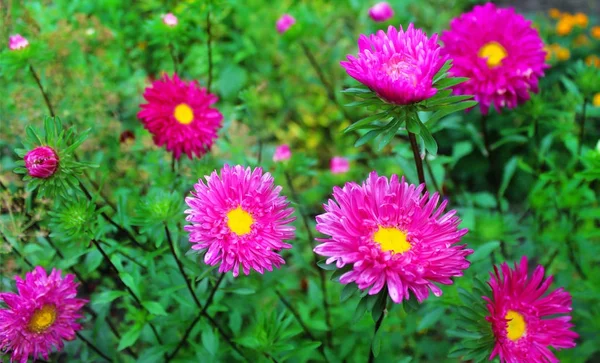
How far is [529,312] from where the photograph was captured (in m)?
1.13

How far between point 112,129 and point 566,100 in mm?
1628

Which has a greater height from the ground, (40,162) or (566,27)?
(566,27)

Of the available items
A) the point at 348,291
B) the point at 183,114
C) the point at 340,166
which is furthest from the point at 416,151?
the point at 340,166

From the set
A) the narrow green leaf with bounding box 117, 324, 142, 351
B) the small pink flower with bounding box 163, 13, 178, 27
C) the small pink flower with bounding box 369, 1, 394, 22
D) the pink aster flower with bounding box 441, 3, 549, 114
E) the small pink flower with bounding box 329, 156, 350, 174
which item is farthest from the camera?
the small pink flower with bounding box 329, 156, 350, 174

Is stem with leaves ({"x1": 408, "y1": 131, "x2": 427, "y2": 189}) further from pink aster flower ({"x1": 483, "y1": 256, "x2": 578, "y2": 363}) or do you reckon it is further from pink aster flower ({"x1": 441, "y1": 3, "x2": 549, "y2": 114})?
pink aster flower ({"x1": 441, "y1": 3, "x2": 549, "y2": 114})

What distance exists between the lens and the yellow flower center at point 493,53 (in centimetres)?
144

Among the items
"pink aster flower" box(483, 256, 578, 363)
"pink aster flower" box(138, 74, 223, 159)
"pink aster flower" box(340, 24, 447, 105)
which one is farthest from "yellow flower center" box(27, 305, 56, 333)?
"pink aster flower" box(483, 256, 578, 363)

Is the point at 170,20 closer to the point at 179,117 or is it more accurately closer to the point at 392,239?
the point at 179,117

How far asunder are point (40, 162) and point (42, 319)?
1.19 feet

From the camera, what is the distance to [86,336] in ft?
5.00

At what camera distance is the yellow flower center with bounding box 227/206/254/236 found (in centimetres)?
105

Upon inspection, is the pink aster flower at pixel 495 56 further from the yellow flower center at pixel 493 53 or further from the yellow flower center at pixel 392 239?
the yellow flower center at pixel 392 239

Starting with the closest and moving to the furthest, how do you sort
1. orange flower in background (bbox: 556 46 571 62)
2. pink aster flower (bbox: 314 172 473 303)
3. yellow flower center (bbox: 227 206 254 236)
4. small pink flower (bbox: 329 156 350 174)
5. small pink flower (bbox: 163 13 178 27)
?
1. pink aster flower (bbox: 314 172 473 303)
2. yellow flower center (bbox: 227 206 254 236)
3. small pink flower (bbox: 163 13 178 27)
4. small pink flower (bbox: 329 156 350 174)
5. orange flower in background (bbox: 556 46 571 62)

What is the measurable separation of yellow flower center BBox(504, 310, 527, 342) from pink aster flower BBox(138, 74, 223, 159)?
850mm
